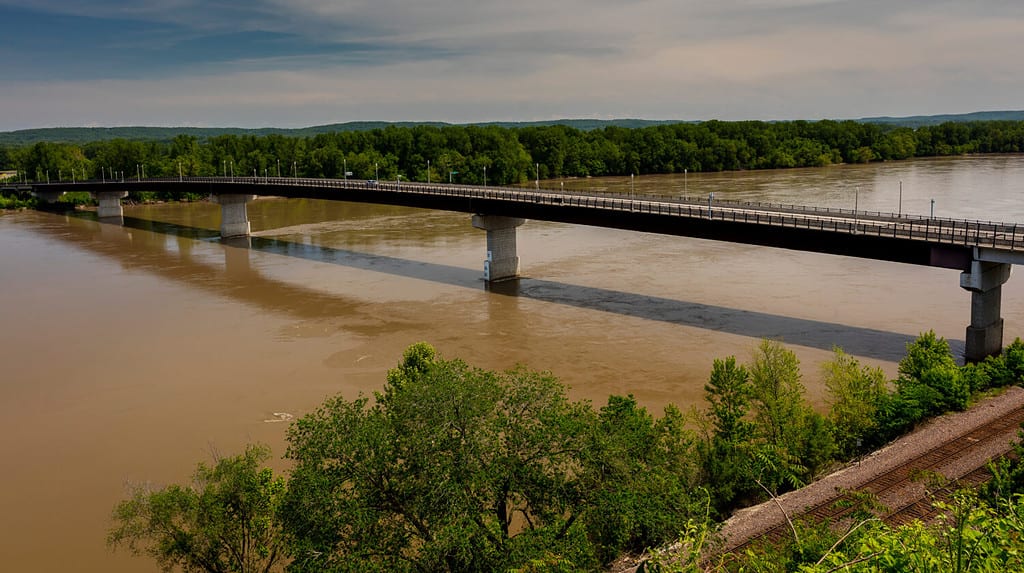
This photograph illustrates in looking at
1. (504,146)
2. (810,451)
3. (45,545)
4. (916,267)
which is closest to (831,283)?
(916,267)

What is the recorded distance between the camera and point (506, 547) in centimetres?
1591

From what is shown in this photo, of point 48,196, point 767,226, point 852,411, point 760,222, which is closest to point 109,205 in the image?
point 48,196

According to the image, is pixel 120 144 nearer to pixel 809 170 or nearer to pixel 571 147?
pixel 571 147

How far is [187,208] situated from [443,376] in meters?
122

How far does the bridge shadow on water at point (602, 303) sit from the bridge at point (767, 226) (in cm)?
278

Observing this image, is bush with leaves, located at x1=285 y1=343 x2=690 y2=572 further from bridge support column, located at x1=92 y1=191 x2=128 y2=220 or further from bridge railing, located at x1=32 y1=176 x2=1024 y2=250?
bridge support column, located at x1=92 y1=191 x2=128 y2=220

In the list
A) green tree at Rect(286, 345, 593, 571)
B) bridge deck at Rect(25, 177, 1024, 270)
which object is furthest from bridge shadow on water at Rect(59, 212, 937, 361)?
green tree at Rect(286, 345, 593, 571)

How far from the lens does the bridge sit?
38.0 metres

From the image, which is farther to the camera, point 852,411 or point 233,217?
point 233,217

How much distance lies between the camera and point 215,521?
18.8 metres

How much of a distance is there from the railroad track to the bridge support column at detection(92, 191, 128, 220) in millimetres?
115933

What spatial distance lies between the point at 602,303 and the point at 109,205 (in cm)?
9299

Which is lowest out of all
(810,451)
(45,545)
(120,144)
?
(45,545)

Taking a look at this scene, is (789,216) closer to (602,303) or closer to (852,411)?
(602,303)
